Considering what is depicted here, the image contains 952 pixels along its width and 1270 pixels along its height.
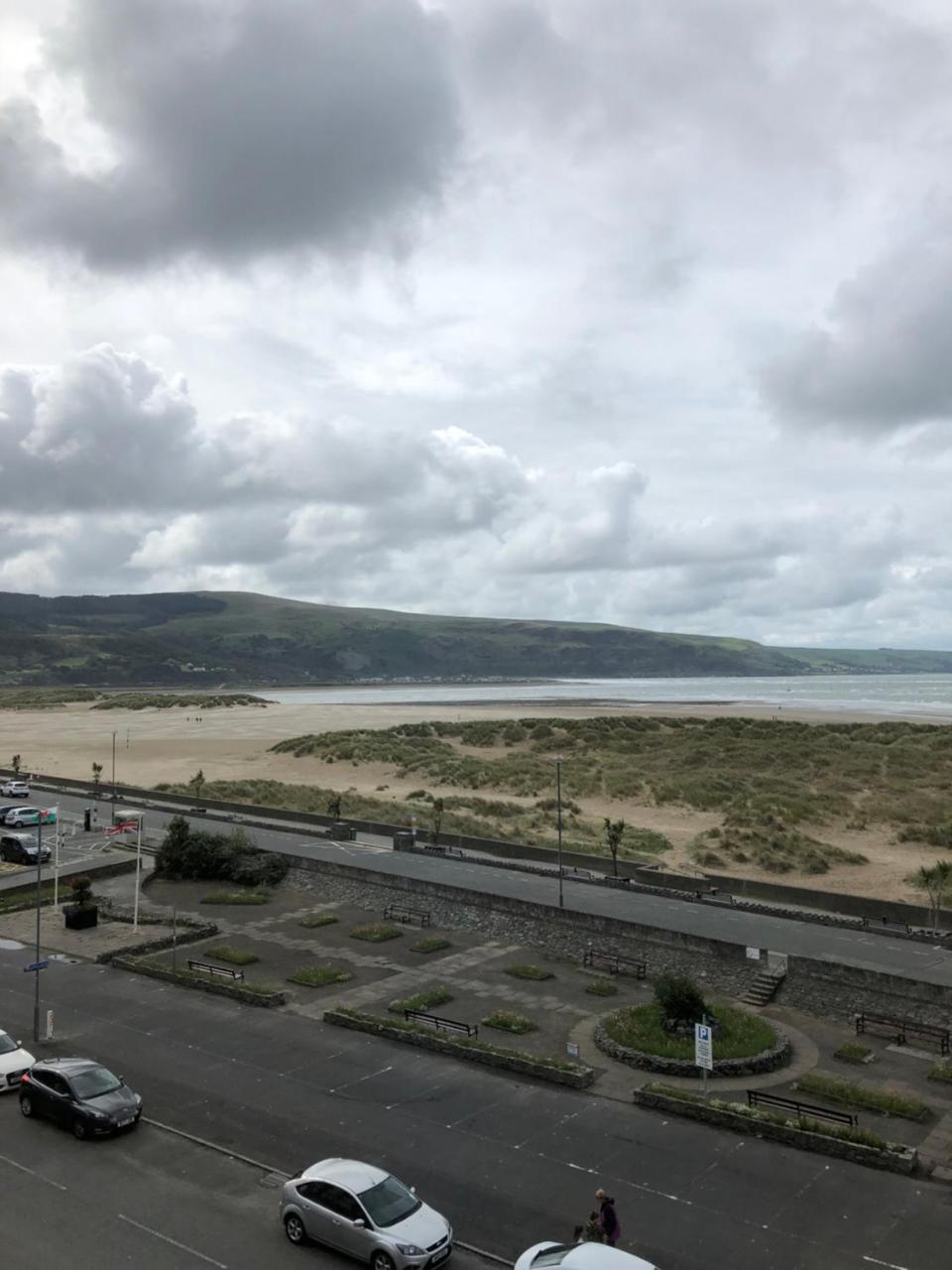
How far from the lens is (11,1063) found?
65.7ft

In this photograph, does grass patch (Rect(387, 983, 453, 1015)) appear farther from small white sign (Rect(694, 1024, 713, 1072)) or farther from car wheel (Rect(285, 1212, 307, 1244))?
car wheel (Rect(285, 1212, 307, 1244))

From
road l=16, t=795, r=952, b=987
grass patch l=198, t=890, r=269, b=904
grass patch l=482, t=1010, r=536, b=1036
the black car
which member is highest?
the black car

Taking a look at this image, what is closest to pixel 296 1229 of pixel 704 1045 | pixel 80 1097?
pixel 80 1097

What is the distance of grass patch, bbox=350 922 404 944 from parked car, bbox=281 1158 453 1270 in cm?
1817

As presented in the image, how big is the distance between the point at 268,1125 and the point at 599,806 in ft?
143

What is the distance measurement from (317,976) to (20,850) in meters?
23.2

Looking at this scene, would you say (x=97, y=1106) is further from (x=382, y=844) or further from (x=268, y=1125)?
(x=382, y=844)

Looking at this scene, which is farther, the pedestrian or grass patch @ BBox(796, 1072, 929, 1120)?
grass patch @ BBox(796, 1072, 929, 1120)

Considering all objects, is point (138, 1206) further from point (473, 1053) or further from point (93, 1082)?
point (473, 1053)

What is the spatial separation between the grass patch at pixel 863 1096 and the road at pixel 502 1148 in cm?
314

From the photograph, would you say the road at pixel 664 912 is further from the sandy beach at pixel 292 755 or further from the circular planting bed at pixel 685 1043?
the sandy beach at pixel 292 755

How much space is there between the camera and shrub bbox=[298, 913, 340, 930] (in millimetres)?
34844

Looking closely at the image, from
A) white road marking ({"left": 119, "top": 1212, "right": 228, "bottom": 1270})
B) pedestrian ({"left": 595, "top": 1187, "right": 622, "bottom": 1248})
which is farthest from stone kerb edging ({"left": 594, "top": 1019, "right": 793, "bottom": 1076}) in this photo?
white road marking ({"left": 119, "top": 1212, "right": 228, "bottom": 1270})

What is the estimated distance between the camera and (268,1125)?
59.8ft
